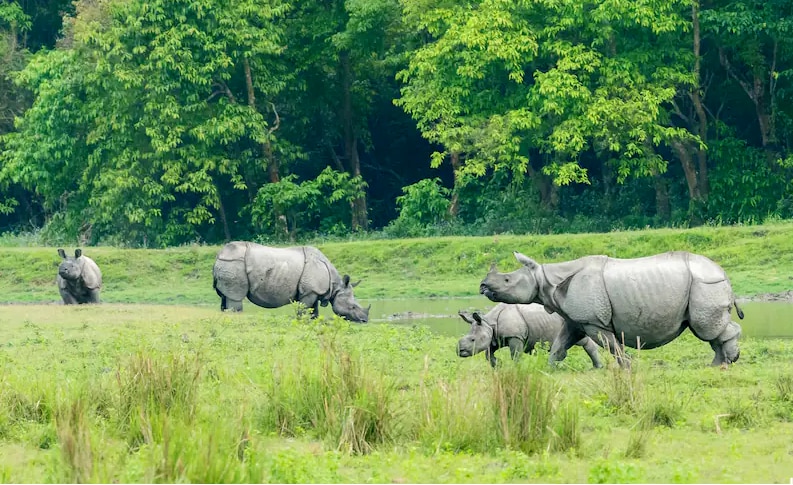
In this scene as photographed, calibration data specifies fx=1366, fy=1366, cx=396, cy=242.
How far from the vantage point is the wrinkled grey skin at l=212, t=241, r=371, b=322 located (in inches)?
795

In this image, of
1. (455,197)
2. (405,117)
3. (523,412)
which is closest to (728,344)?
(523,412)

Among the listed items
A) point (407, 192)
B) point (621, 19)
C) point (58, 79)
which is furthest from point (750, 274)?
point (58, 79)

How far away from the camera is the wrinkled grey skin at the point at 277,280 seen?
20188mm

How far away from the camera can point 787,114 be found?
33.9 metres

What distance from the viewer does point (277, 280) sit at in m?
20.2

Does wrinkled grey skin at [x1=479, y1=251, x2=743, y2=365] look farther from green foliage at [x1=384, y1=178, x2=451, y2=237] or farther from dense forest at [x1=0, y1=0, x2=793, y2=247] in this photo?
green foliage at [x1=384, y1=178, x2=451, y2=237]

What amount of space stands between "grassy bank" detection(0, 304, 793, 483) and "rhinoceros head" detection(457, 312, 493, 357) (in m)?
1.72

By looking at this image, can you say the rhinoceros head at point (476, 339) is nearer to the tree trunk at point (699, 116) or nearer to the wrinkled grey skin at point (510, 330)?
the wrinkled grey skin at point (510, 330)

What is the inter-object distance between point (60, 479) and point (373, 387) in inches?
94.4

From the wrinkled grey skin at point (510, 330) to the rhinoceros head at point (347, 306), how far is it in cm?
589

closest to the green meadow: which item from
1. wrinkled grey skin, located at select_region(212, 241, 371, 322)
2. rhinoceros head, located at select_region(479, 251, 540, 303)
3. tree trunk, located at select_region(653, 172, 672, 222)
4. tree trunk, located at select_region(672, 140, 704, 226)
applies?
rhinoceros head, located at select_region(479, 251, 540, 303)

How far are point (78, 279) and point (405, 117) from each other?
65.1 ft

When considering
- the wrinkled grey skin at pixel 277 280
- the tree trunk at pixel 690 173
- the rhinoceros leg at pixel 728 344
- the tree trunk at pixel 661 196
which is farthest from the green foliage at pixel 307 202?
the rhinoceros leg at pixel 728 344

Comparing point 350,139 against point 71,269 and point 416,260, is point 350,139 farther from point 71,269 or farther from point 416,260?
point 71,269
